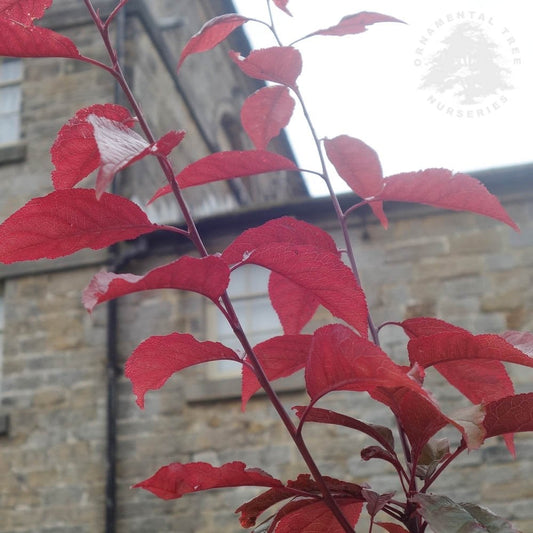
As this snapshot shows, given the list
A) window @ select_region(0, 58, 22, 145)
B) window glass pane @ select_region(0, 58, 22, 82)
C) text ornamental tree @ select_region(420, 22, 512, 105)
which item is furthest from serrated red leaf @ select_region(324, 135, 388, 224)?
window glass pane @ select_region(0, 58, 22, 82)

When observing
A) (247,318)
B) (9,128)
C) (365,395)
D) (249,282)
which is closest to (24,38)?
(365,395)

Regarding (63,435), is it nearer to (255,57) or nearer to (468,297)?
(468,297)

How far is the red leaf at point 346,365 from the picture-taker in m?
0.73

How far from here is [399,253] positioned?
653 centimetres

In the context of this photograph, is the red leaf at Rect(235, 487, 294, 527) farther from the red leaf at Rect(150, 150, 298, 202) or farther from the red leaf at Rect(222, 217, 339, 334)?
the red leaf at Rect(150, 150, 298, 202)

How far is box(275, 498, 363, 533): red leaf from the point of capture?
2.93ft

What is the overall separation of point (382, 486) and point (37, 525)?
2.62 m

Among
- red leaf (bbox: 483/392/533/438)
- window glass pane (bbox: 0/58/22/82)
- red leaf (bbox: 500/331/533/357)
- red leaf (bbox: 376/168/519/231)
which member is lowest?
red leaf (bbox: 483/392/533/438)

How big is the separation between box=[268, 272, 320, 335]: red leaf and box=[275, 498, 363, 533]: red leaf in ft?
0.84

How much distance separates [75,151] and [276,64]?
0.96 ft

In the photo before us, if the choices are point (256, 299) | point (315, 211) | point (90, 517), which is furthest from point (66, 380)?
point (315, 211)

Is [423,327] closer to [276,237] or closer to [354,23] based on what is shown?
[276,237]

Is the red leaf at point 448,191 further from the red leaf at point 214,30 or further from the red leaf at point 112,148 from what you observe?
the red leaf at point 112,148

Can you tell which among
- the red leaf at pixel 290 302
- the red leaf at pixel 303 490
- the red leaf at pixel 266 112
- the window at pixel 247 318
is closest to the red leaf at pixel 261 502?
the red leaf at pixel 303 490
